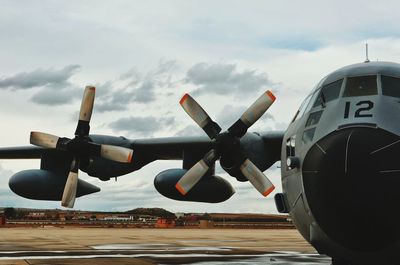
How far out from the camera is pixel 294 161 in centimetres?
944

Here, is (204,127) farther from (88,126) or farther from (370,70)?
(370,70)

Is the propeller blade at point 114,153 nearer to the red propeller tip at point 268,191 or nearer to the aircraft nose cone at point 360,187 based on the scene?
the red propeller tip at point 268,191

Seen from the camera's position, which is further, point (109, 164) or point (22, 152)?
point (22, 152)

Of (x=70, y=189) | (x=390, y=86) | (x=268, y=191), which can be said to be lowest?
(x=268, y=191)

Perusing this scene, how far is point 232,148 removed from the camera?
14.6 m

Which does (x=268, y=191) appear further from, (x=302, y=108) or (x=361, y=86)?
(x=361, y=86)

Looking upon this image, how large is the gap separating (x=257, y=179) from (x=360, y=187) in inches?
266

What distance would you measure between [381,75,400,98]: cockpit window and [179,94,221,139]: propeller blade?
20.4ft

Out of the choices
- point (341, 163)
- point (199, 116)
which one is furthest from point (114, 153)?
point (341, 163)

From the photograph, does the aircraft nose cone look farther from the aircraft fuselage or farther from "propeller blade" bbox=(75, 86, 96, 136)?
"propeller blade" bbox=(75, 86, 96, 136)

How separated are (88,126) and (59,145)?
3.73ft

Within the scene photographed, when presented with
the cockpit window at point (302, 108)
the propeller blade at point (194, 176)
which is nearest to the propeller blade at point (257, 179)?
the propeller blade at point (194, 176)

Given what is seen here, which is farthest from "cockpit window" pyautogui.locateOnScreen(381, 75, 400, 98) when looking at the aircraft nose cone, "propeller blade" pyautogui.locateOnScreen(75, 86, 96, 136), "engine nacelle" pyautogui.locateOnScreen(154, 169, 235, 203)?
"propeller blade" pyautogui.locateOnScreen(75, 86, 96, 136)

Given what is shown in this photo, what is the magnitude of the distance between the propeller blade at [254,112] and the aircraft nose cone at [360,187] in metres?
6.59
